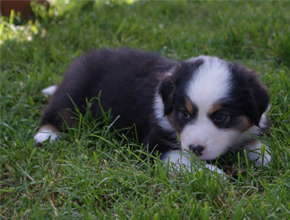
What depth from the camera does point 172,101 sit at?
2.66 m

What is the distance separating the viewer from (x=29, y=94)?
3.79 meters

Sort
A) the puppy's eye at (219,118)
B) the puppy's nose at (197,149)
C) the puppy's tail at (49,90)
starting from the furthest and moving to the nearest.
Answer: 1. the puppy's tail at (49,90)
2. the puppy's eye at (219,118)
3. the puppy's nose at (197,149)

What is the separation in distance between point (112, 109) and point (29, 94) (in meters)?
1.06

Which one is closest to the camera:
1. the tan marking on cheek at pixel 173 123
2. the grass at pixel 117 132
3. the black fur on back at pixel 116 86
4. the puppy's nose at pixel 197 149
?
the grass at pixel 117 132

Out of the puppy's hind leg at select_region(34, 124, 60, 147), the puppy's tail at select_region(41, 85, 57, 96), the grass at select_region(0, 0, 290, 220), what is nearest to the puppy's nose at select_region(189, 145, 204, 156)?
the grass at select_region(0, 0, 290, 220)

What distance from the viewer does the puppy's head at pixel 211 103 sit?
2.44 metres

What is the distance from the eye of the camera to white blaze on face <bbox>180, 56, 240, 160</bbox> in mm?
2417

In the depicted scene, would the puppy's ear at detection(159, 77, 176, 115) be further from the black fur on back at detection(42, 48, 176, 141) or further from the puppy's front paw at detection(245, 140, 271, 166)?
the puppy's front paw at detection(245, 140, 271, 166)

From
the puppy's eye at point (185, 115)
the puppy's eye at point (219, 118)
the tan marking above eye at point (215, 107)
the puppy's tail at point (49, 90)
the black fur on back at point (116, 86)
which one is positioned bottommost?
the puppy's tail at point (49, 90)

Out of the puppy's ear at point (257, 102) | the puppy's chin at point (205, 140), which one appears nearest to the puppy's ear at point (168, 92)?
the puppy's chin at point (205, 140)

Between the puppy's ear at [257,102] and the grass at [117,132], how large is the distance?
0.58 feet

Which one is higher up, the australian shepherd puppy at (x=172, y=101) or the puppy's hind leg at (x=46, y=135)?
the australian shepherd puppy at (x=172, y=101)

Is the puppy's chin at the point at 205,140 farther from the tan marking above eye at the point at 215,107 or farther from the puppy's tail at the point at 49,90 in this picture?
the puppy's tail at the point at 49,90

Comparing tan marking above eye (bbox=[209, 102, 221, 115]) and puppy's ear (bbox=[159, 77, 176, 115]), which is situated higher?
tan marking above eye (bbox=[209, 102, 221, 115])
